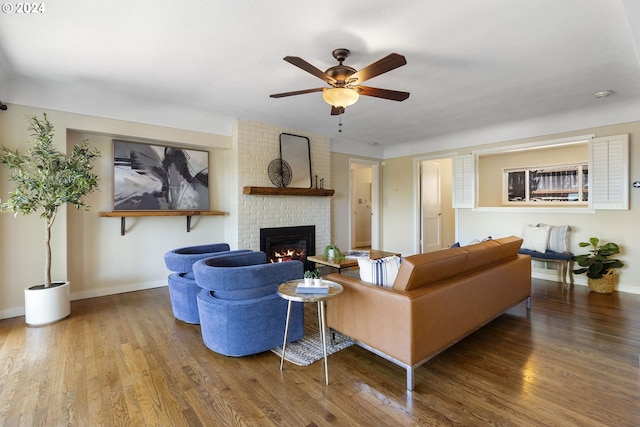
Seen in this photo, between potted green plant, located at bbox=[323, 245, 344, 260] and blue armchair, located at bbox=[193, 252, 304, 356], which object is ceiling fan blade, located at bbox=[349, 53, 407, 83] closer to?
blue armchair, located at bbox=[193, 252, 304, 356]

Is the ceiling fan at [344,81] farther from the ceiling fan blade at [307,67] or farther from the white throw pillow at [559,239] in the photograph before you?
the white throw pillow at [559,239]

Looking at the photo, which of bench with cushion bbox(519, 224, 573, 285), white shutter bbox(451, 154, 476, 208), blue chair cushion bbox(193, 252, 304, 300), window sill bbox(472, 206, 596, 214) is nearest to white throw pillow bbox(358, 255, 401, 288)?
blue chair cushion bbox(193, 252, 304, 300)

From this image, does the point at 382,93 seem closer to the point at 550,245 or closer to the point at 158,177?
the point at 158,177

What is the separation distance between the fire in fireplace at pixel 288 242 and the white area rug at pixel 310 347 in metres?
2.24

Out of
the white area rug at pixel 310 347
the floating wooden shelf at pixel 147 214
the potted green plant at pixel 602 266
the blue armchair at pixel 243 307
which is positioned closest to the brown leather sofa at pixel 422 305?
the white area rug at pixel 310 347

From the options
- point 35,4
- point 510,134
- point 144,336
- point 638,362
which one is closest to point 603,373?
point 638,362

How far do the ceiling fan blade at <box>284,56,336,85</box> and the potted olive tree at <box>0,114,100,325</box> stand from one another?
259 cm

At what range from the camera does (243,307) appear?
7.45ft

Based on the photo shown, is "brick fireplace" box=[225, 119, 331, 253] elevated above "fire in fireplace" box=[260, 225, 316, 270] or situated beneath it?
elevated above

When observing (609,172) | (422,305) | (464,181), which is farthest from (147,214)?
(609,172)

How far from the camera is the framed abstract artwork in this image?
3955mm

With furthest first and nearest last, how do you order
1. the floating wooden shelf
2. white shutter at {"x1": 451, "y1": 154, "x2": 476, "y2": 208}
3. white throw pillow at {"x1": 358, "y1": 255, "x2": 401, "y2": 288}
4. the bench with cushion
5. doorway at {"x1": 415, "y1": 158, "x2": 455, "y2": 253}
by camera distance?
doorway at {"x1": 415, "y1": 158, "x2": 455, "y2": 253}, white shutter at {"x1": 451, "y1": 154, "x2": 476, "y2": 208}, the bench with cushion, the floating wooden shelf, white throw pillow at {"x1": 358, "y1": 255, "x2": 401, "y2": 288}

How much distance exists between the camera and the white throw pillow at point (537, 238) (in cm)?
443

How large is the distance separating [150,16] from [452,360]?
3370 mm
